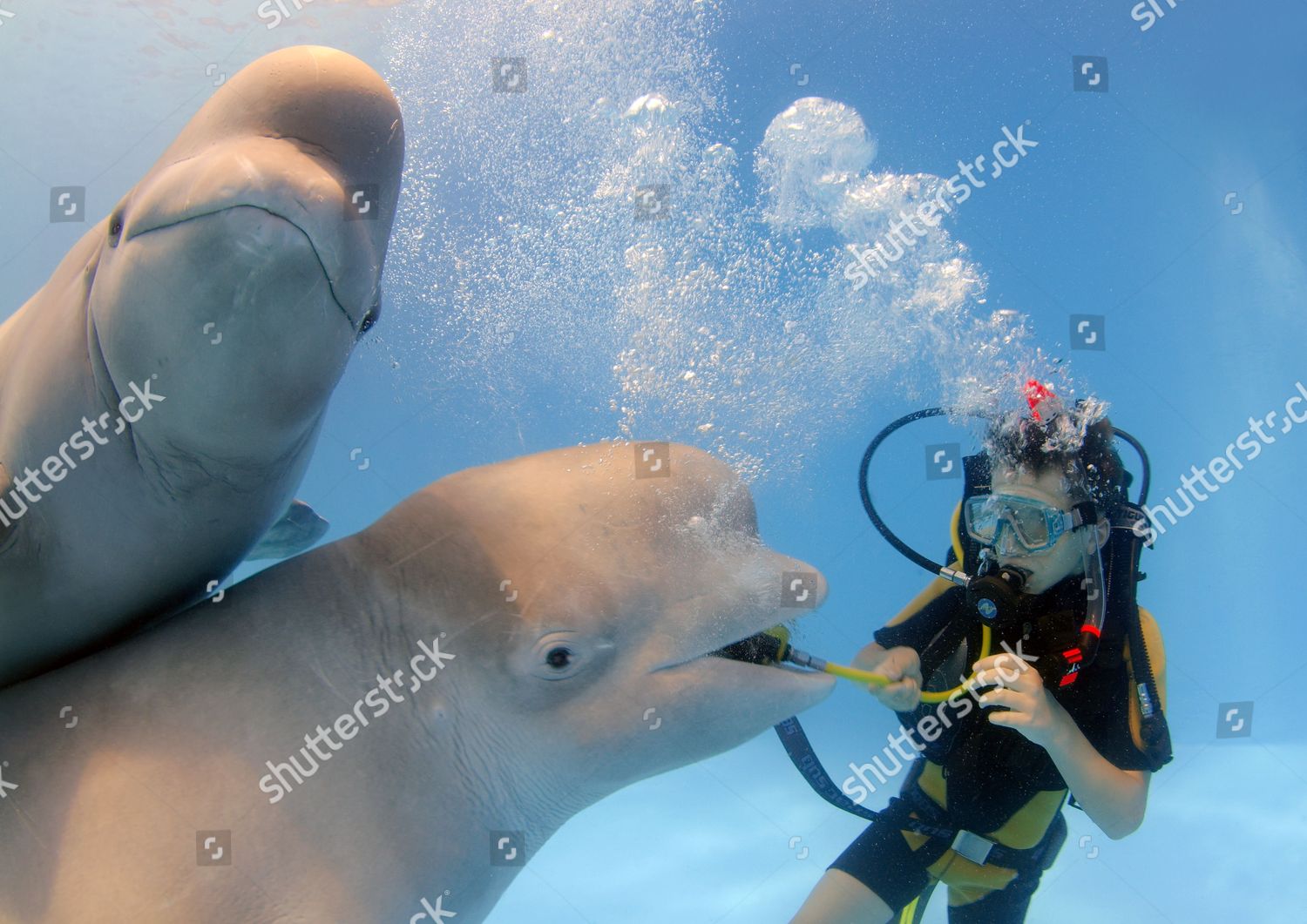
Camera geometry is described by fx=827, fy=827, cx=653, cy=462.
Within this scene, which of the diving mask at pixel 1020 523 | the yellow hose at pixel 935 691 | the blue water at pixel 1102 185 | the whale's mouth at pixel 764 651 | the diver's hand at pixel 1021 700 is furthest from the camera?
the blue water at pixel 1102 185

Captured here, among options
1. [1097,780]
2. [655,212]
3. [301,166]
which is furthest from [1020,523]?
[301,166]

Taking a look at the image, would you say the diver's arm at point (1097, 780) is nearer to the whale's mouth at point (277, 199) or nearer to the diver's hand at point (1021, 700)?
the diver's hand at point (1021, 700)

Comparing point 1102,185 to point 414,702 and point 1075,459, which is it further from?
point 414,702

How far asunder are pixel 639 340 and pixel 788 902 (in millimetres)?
7554

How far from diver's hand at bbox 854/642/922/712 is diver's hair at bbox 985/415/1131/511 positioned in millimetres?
1331

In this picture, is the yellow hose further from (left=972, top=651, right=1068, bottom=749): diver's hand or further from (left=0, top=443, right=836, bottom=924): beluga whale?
(left=0, top=443, right=836, bottom=924): beluga whale

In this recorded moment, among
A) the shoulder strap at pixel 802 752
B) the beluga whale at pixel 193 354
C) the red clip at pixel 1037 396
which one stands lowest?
the shoulder strap at pixel 802 752

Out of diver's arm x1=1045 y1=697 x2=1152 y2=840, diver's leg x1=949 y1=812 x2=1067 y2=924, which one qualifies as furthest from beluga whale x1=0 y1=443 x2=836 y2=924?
diver's leg x1=949 y1=812 x2=1067 y2=924

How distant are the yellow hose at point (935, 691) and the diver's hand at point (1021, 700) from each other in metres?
0.19

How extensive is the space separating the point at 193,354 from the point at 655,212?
4968 millimetres

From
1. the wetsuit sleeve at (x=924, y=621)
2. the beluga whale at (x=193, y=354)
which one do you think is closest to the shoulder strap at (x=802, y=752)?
the wetsuit sleeve at (x=924, y=621)

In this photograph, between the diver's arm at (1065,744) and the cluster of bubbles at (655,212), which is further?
the cluster of bubbles at (655,212)

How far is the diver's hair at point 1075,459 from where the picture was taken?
4.79 metres

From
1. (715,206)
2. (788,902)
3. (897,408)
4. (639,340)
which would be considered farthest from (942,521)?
(639,340)
